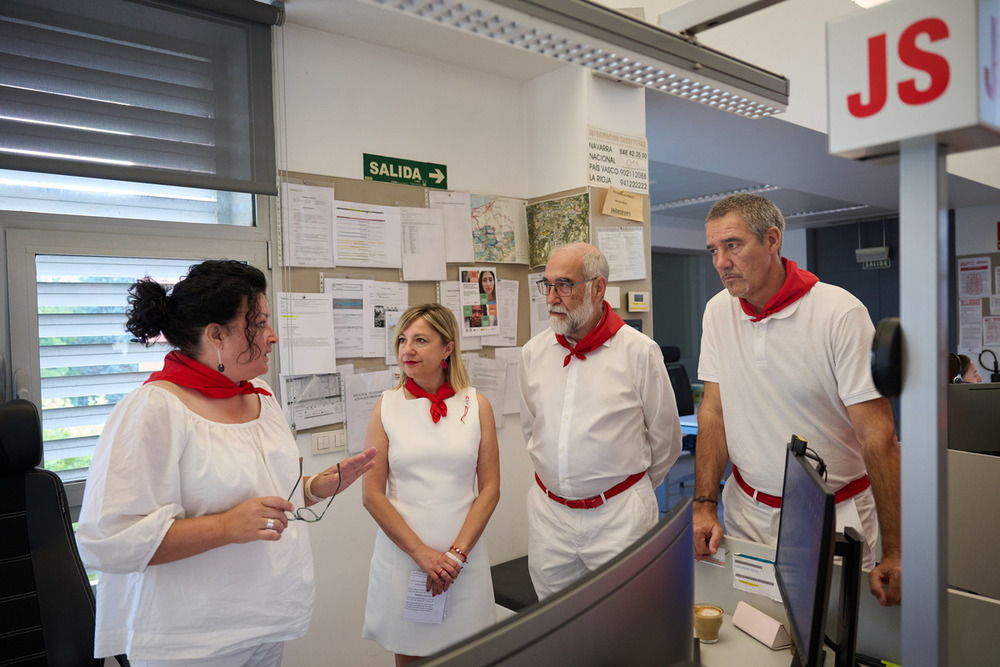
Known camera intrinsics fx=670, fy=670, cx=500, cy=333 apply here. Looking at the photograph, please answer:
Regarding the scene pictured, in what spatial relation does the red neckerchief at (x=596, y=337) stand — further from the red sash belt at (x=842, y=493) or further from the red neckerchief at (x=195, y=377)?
the red neckerchief at (x=195, y=377)

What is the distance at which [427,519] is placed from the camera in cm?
216

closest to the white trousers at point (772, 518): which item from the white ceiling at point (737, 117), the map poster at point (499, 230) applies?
the white ceiling at point (737, 117)

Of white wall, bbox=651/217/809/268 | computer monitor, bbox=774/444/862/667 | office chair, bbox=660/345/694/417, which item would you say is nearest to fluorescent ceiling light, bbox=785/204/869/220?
white wall, bbox=651/217/809/268

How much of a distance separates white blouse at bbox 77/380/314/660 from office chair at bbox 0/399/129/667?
1.22 feet

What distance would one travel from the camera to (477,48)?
3.06 metres

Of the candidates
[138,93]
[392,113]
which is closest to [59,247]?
[138,93]

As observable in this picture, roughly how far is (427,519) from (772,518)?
1.04 m

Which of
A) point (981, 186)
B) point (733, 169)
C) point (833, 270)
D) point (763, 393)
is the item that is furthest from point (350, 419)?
point (833, 270)

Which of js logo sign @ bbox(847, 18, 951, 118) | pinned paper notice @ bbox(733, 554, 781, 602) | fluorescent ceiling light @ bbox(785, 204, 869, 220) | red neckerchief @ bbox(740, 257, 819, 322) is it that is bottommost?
pinned paper notice @ bbox(733, 554, 781, 602)

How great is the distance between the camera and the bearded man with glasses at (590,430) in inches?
84.5

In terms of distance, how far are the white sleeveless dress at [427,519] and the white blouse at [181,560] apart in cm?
58

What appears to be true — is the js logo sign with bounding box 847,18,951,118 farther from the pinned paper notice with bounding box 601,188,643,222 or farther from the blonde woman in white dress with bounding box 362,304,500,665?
the pinned paper notice with bounding box 601,188,643,222

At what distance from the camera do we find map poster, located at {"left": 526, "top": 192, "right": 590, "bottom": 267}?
10.5 feet

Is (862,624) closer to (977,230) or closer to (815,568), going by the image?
(815,568)
